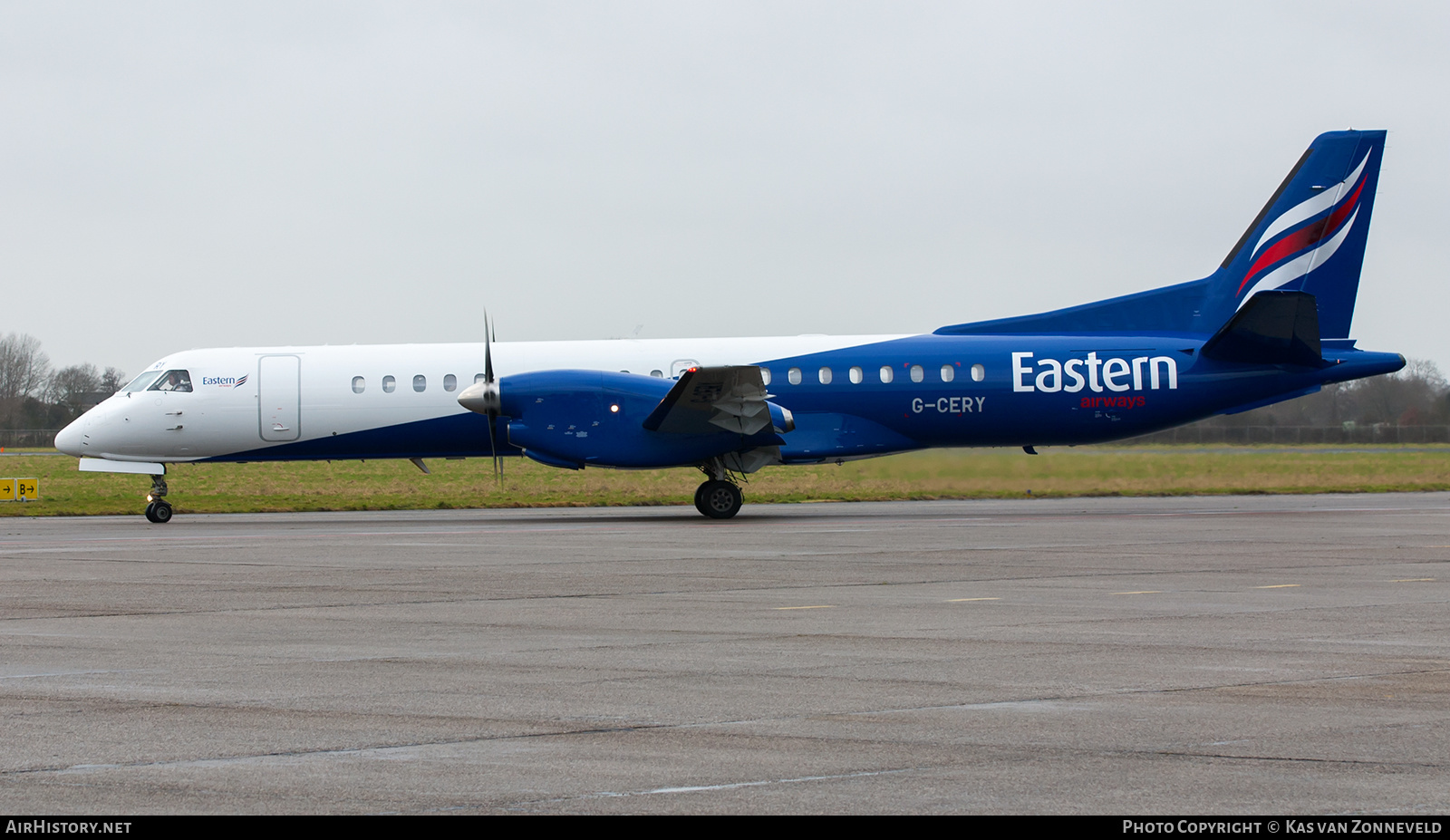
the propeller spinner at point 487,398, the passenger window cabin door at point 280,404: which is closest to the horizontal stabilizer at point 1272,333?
the propeller spinner at point 487,398

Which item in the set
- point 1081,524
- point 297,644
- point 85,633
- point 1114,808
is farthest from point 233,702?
point 1081,524

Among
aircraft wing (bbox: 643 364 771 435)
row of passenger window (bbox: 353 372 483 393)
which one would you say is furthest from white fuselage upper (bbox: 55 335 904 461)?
aircraft wing (bbox: 643 364 771 435)

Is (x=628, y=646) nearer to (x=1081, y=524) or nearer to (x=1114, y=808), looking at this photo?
(x=1114, y=808)

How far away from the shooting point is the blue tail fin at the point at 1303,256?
25.5m

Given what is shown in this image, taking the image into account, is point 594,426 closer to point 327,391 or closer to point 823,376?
point 823,376

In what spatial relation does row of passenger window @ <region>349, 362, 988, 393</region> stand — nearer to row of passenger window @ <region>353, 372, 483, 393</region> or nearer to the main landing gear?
row of passenger window @ <region>353, 372, 483, 393</region>

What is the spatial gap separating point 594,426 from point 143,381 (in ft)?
31.2

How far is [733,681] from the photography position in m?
7.70

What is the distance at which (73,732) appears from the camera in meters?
6.32

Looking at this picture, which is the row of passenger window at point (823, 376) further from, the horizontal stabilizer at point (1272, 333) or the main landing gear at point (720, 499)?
the horizontal stabilizer at point (1272, 333)

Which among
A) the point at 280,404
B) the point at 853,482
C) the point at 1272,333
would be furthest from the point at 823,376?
the point at 853,482

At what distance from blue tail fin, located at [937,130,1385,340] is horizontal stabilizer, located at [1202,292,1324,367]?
1.13m

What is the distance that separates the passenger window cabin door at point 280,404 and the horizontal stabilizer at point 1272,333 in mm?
17306
